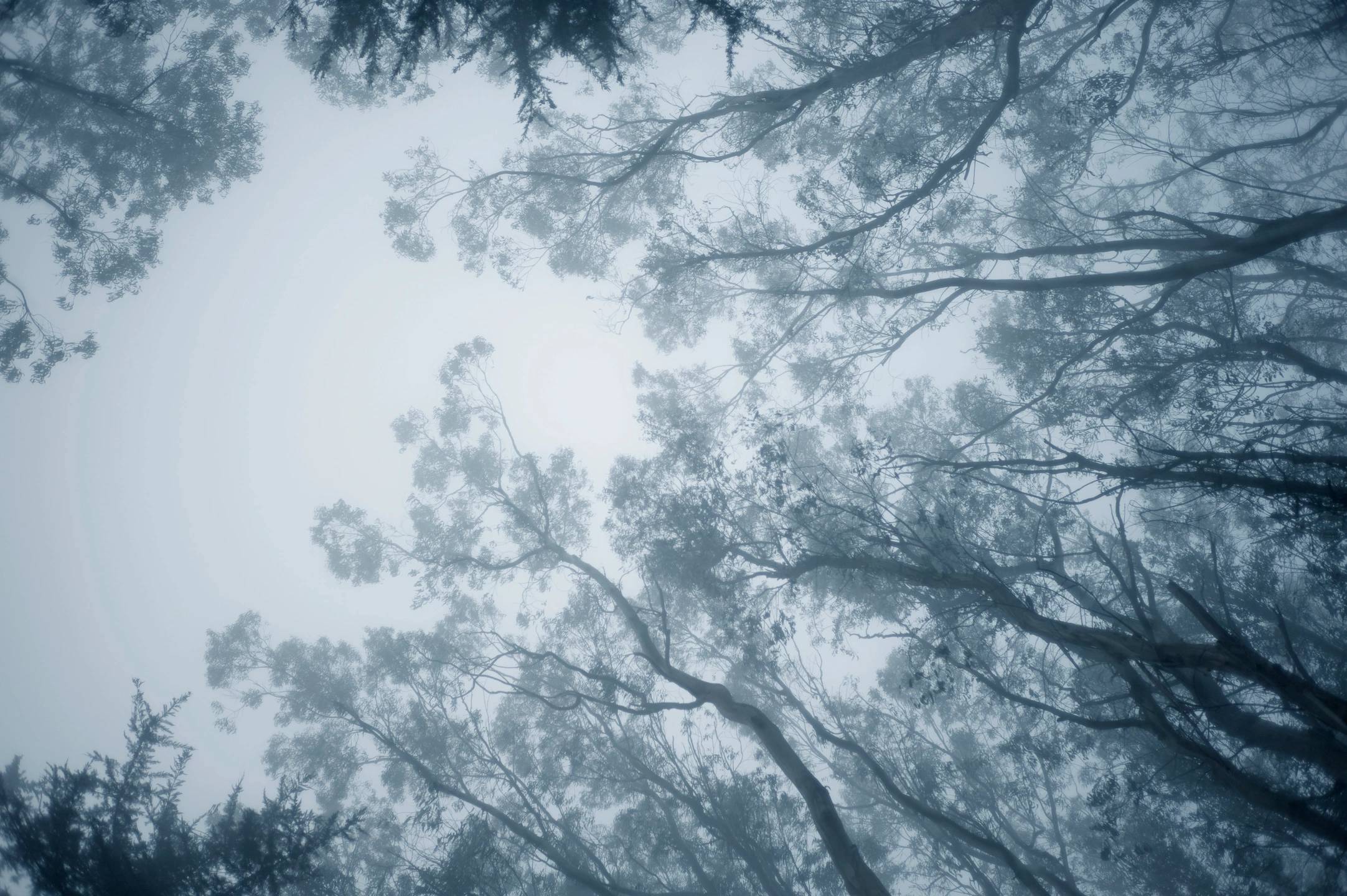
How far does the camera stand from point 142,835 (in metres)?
7.53

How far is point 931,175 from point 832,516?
474 centimetres

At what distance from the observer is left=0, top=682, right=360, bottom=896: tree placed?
20.1ft

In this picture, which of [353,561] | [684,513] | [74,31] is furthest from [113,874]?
[74,31]

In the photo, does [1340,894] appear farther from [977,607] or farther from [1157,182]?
[1157,182]

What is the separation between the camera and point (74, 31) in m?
9.14

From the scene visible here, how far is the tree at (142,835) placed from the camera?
20.1 feet

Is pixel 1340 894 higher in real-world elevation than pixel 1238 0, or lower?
lower

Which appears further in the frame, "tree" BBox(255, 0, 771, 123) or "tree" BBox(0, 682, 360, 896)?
"tree" BBox(0, 682, 360, 896)

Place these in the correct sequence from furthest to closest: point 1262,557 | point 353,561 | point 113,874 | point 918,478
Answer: point 353,561
point 918,478
point 1262,557
point 113,874

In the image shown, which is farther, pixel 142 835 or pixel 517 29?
pixel 142 835

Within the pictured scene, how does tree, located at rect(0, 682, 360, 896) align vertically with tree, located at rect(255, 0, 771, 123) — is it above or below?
below

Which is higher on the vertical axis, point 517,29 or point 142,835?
point 517,29

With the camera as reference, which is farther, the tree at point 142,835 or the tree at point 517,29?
the tree at point 142,835

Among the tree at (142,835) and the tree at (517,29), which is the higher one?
the tree at (517,29)
